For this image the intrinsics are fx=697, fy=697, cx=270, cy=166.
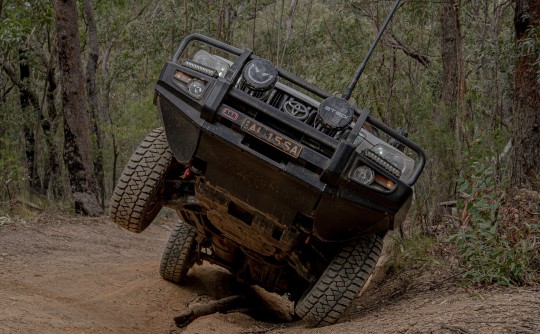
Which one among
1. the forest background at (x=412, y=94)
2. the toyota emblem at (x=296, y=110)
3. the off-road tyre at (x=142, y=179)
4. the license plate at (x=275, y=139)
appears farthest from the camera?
the forest background at (x=412, y=94)

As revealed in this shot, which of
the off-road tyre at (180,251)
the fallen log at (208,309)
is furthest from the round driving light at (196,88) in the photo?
the off-road tyre at (180,251)

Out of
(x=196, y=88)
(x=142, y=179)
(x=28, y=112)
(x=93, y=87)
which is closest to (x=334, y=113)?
(x=196, y=88)

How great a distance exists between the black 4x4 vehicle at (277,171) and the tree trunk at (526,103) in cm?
182

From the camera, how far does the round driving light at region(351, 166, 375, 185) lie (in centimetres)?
463

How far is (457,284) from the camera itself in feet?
17.5

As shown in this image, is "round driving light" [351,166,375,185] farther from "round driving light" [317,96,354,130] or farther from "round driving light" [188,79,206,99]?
"round driving light" [188,79,206,99]

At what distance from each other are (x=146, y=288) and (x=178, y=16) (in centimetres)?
1672

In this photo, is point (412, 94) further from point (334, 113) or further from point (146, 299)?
point (334, 113)

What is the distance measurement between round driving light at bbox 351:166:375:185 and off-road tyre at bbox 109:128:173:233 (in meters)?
1.48

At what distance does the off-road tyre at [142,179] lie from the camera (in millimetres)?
5254

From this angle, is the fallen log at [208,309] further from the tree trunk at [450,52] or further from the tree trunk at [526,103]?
the tree trunk at [450,52]

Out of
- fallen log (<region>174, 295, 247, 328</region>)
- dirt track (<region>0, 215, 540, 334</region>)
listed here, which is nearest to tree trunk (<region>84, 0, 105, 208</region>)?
dirt track (<region>0, 215, 540, 334</region>)

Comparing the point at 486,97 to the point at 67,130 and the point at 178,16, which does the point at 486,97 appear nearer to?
the point at 67,130

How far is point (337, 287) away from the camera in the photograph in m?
5.07
